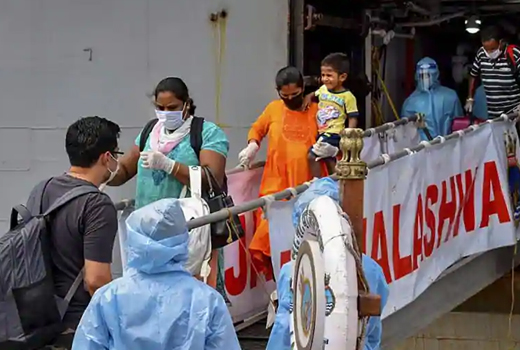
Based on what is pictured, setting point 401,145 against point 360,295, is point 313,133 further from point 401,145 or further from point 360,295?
point 360,295

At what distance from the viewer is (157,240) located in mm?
3010

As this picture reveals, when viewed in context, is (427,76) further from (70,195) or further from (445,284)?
(70,195)

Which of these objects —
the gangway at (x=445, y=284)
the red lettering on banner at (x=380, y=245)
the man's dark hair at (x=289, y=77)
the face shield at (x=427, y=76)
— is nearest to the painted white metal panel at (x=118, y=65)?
the gangway at (x=445, y=284)

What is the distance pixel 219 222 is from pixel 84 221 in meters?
1.18

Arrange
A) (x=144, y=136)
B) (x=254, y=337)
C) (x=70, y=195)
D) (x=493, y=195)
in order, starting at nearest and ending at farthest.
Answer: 1. (x=70, y=195)
2. (x=144, y=136)
3. (x=254, y=337)
4. (x=493, y=195)

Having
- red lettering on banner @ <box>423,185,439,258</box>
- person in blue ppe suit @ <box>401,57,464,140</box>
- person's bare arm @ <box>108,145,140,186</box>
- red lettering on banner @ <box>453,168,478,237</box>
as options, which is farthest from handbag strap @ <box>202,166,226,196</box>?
person in blue ppe suit @ <box>401,57,464,140</box>

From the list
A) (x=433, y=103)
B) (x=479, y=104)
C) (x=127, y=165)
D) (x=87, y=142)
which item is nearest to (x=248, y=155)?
(x=127, y=165)

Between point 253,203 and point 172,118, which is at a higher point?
point 172,118

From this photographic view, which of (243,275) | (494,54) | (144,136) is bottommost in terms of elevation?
(243,275)

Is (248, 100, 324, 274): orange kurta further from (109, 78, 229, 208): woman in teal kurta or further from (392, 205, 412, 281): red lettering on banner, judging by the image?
(109, 78, 229, 208): woman in teal kurta

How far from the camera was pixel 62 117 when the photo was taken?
8.12 m

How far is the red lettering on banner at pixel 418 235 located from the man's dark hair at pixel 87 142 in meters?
2.64

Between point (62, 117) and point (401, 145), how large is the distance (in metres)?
3.10

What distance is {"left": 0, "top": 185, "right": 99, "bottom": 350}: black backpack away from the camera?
3.72 metres
